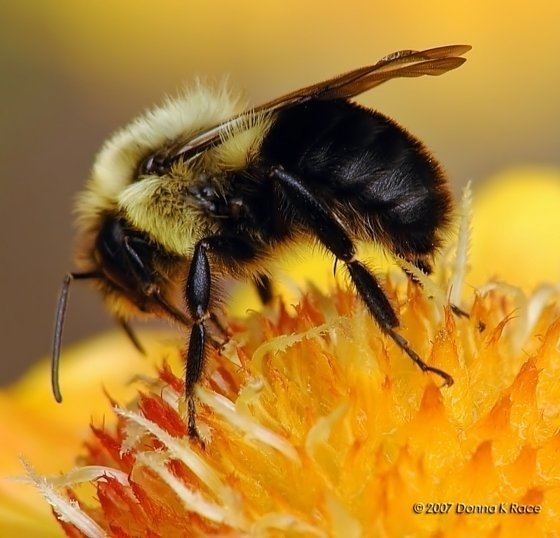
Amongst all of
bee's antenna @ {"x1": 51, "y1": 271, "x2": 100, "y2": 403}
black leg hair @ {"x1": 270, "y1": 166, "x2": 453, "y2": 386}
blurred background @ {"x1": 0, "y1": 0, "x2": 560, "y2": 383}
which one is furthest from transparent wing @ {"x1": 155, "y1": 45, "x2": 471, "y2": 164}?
blurred background @ {"x1": 0, "y1": 0, "x2": 560, "y2": 383}

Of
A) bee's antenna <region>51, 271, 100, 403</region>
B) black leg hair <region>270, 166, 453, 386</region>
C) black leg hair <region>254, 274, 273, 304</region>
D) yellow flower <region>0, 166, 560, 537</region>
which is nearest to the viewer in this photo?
yellow flower <region>0, 166, 560, 537</region>

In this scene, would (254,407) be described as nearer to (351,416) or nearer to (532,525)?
(351,416)

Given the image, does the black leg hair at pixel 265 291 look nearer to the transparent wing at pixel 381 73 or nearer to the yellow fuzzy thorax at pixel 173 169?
the yellow fuzzy thorax at pixel 173 169

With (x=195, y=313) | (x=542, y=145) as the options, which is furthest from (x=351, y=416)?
(x=542, y=145)

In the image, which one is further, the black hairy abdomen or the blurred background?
the blurred background

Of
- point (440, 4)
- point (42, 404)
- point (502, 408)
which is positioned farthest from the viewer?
point (440, 4)

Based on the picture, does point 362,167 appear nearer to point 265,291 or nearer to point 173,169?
point 173,169

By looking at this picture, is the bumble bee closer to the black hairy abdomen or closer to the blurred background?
the black hairy abdomen

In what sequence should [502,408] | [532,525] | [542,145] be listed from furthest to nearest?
[542,145]
[502,408]
[532,525]

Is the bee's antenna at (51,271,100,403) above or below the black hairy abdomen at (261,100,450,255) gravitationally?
below
